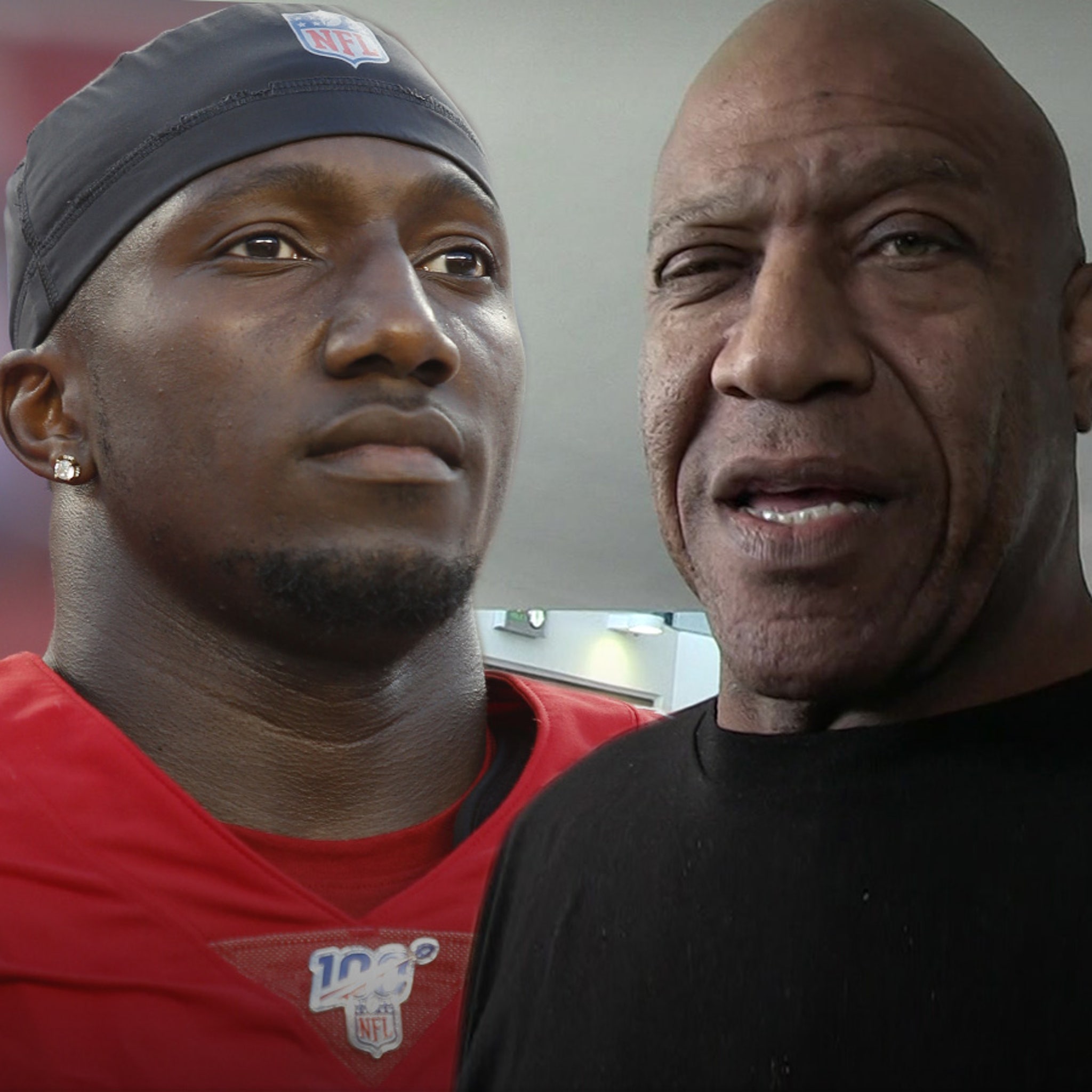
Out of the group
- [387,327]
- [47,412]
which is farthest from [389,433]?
[47,412]

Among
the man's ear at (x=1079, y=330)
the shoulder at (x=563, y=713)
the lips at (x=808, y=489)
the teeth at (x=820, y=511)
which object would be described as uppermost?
the man's ear at (x=1079, y=330)

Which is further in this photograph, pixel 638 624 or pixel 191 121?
pixel 638 624

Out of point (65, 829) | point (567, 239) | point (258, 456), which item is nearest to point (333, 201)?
point (258, 456)

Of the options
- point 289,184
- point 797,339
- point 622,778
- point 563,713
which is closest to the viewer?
point 797,339

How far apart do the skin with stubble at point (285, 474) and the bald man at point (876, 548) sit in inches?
10.8

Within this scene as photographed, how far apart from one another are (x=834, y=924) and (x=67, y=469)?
0.65 metres

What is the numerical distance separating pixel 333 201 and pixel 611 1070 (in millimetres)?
603

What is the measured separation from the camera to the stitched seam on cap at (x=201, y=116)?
105 cm

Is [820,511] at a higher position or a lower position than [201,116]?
lower

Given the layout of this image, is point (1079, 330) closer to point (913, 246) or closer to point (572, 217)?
point (913, 246)

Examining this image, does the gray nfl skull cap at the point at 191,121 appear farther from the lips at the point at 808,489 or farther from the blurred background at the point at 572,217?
the lips at the point at 808,489

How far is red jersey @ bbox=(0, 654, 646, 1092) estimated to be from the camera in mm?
920

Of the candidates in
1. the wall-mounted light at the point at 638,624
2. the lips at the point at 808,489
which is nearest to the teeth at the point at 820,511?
the lips at the point at 808,489

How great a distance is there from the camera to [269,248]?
103cm
